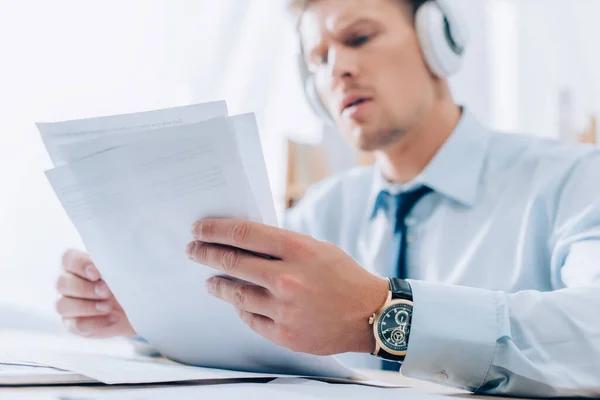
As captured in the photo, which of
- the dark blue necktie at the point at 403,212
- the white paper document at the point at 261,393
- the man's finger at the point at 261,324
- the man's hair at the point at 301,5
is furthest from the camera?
the man's hair at the point at 301,5

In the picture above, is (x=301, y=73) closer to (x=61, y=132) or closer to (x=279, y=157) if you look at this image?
(x=279, y=157)

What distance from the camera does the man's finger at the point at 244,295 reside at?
59 centimetres

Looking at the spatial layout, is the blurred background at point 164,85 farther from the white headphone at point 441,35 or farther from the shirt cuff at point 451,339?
the shirt cuff at point 451,339

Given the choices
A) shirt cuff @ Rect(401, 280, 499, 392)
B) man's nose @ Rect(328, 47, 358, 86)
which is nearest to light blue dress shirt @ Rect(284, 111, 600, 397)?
shirt cuff @ Rect(401, 280, 499, 392)

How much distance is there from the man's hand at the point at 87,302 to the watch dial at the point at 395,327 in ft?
1.63

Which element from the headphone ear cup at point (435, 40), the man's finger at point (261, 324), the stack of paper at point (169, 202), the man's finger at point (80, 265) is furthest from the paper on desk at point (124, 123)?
the headphone ear cup at point (435, 40)

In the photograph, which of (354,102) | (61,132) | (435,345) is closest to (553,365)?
(435,345)

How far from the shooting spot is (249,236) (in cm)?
57

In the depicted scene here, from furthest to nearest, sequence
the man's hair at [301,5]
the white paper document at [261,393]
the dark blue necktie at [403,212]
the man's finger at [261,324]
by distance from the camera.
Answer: the man's hair at [301,5], the dark blue necktie at [403,212], the man's finger at [261,324], the white paper document at [261,393]

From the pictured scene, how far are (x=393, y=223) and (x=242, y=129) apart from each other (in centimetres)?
68

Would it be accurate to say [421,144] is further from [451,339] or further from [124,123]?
[124,123]

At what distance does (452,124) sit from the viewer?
51.6 inches

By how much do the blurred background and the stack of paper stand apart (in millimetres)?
775

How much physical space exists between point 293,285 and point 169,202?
15cm
